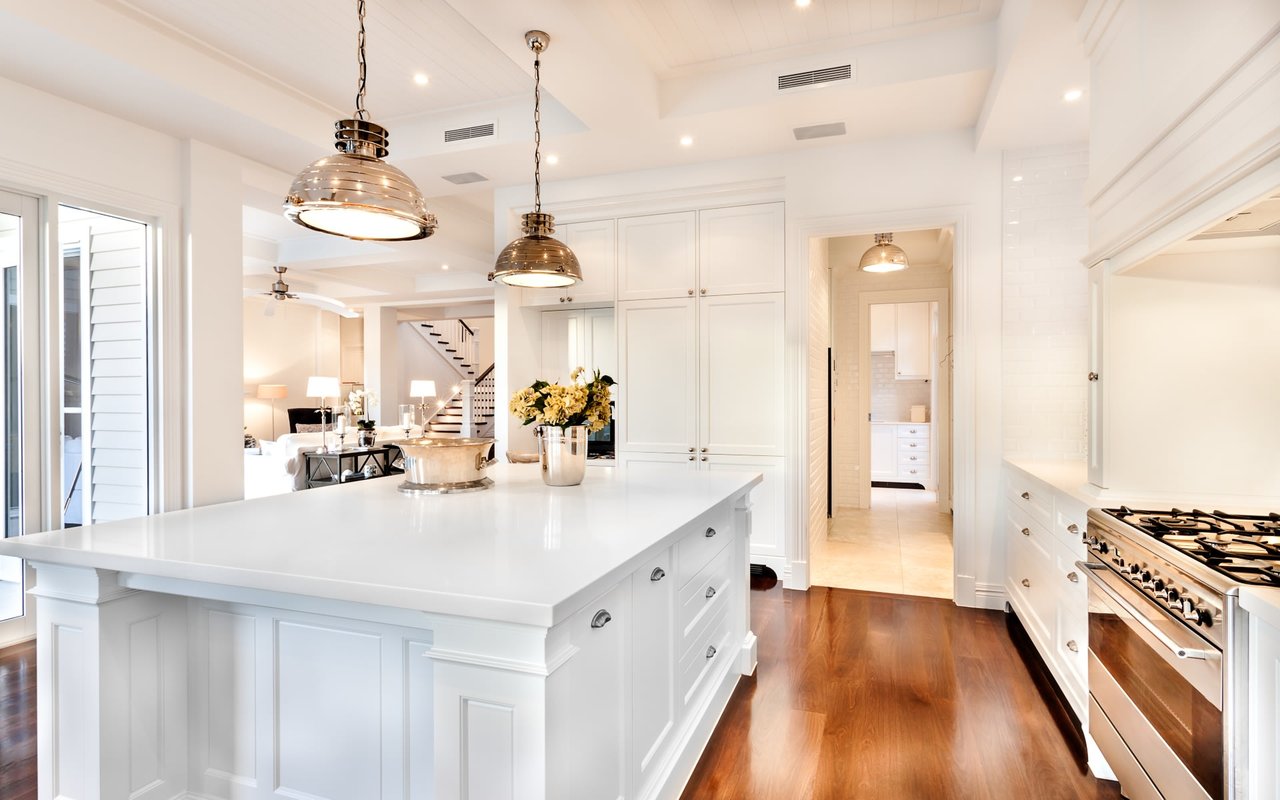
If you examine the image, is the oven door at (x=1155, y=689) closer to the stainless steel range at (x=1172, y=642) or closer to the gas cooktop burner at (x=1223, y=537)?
the stainless steel range at (x=1172, y=642)

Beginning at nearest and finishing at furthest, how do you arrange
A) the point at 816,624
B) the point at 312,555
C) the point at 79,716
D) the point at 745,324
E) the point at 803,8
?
1. the point at 312,555
2. the point at 79,716
3. the point at 803,8
4. the point at 816,624
5. the point at 745,324

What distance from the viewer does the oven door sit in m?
1.32

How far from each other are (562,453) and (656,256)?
242 cm

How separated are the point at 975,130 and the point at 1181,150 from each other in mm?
2259

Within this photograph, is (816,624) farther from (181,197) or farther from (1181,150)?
(181,197)

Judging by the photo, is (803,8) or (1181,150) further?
(803,8)

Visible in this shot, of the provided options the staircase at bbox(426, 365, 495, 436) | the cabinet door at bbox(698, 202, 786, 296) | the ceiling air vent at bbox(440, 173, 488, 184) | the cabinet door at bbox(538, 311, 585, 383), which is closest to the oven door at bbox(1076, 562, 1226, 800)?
the cabinet door at bbox(698, 202, 786, 296)

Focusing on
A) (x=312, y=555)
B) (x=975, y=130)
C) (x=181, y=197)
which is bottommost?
(x=312, y=555)

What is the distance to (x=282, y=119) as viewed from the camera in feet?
12.0

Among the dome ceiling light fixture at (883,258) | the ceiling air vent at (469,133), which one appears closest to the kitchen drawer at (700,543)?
the ceiling air vent at (469,133)

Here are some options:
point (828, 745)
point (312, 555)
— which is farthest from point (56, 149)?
point (828, 745)

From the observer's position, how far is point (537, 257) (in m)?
2.58

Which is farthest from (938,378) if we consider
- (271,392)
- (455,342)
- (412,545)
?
(455,342)

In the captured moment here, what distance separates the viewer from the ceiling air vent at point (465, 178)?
4520 mm
